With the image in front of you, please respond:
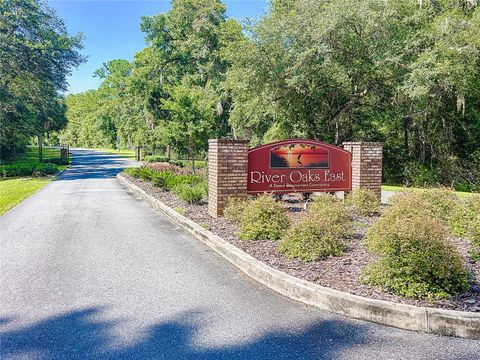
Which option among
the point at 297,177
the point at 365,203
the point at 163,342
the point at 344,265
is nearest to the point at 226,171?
the point at 297,177

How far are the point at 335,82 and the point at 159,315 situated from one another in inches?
673

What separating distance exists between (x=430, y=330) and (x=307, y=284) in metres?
1.25

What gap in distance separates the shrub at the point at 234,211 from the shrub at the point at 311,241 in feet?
6.82

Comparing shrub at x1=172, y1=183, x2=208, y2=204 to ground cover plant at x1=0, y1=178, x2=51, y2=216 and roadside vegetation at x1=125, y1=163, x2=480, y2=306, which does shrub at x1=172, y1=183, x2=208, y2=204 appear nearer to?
roadside vegetation at x1=125, y1=163, x2=480, y2=306

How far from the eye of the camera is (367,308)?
368 cm

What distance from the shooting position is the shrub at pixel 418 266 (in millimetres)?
3883

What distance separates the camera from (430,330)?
3438mm

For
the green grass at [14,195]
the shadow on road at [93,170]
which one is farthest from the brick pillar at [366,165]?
the shadow on road at [93,170]

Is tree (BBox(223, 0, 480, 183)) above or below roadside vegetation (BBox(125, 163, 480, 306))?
above

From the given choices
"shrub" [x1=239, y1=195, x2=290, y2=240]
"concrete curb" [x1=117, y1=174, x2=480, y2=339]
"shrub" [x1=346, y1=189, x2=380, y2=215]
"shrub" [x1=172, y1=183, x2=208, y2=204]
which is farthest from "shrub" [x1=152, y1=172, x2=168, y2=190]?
"concrete curb" [x1=117, y1=174, x2=480, y2=339]

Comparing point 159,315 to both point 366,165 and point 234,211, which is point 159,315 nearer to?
point 234,211

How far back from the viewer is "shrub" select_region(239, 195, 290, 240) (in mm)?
6320

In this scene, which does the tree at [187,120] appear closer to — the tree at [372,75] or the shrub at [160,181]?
the tree at [372,75]

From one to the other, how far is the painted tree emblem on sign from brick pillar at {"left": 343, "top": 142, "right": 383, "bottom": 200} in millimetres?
841
